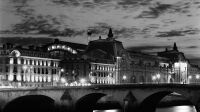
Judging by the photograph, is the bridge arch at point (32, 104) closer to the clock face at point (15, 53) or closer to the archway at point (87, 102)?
the archway at point (87, 102)

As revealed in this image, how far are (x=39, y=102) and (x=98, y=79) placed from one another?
60.9 meters

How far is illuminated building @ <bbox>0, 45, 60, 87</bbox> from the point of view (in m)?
142

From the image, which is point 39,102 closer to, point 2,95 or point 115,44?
point 2,95

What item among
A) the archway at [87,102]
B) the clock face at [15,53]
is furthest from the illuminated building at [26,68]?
the archway at [87,102]

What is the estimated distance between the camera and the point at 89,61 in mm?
167750

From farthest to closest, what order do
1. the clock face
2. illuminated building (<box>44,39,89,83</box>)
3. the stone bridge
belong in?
illuminated building (<box>44,39,89,83</box>) < the clock face < the stone bridge

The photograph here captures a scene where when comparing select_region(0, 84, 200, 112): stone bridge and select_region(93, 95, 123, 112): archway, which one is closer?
select_region(0, 84, 200, 112): stone bridge

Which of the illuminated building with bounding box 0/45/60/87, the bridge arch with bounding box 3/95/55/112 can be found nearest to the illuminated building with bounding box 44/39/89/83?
the illuminated building with bounding box 0/45/60/87

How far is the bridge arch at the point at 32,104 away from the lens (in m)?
105

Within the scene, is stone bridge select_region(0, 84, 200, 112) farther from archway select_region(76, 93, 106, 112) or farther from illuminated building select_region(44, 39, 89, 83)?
illuminated building select_region(44, 39, 89, 83)

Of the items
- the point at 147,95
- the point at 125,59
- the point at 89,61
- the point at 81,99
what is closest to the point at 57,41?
the point at 89,61

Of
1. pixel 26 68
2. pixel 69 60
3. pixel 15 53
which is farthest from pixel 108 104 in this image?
pixel 69 60

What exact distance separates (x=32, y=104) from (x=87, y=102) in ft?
51.7

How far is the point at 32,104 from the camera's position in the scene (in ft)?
374
